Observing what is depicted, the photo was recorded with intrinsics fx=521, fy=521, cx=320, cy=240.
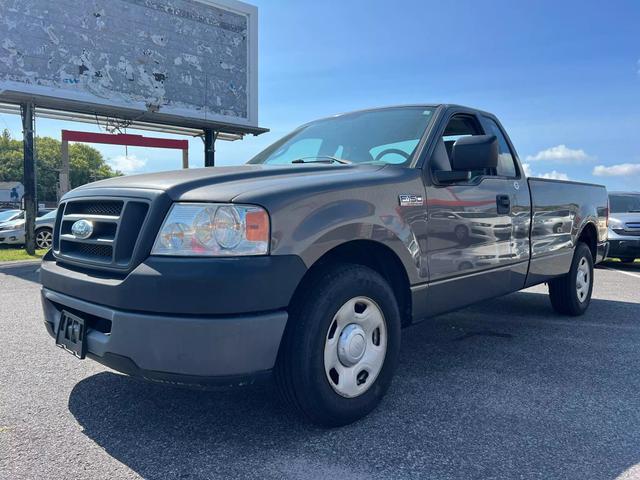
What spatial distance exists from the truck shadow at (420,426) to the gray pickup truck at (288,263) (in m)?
0.25

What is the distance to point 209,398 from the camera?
3.10 m

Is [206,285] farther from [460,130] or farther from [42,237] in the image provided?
[42,237]

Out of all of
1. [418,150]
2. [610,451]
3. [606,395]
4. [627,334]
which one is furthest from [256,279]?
[627,334]

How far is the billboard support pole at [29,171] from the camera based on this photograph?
1444 centimetres

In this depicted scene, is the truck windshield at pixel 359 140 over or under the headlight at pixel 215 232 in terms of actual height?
over

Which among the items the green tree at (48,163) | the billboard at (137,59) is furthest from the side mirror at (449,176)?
the green tree at (48,163)

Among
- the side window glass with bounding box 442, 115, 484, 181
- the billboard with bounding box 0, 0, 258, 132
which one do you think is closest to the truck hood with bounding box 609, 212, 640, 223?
the side window glass with bounding box 442, 115, 484, 181

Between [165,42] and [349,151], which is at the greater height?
[165,42]

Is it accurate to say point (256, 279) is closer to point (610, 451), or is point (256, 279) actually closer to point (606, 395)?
point (610, 451)

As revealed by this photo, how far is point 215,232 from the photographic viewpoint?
2.30m

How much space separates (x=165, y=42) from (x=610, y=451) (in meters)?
17.3

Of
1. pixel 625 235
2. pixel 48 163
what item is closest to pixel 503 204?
pixel 625 235

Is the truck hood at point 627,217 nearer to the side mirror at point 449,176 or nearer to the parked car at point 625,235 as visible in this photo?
the parked car at point 625,235

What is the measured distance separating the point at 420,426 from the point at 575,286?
138 inches
